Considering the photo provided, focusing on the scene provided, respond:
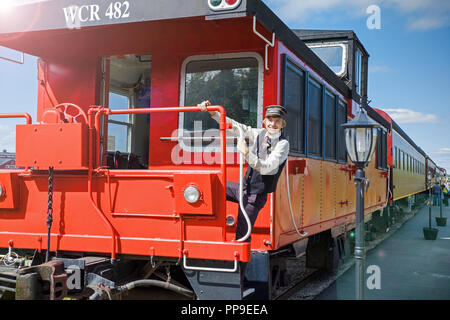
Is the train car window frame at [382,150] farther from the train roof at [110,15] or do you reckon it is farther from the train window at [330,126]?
the train roof at [110,15]

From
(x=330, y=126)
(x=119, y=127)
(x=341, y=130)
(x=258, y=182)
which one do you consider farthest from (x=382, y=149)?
(x=258, y=182)

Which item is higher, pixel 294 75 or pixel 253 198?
pixel 294 75

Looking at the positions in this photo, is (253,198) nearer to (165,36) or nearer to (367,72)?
(165,36)

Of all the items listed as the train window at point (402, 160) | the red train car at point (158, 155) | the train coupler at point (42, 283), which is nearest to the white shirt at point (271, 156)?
the red train car at point (158, 155)

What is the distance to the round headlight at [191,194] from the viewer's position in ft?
12.3

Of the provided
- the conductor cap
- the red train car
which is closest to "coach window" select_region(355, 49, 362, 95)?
the red train car

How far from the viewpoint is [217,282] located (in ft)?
12.5

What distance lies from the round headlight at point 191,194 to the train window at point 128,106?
7.19ft

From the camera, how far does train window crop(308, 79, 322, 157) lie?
5.53 metres
